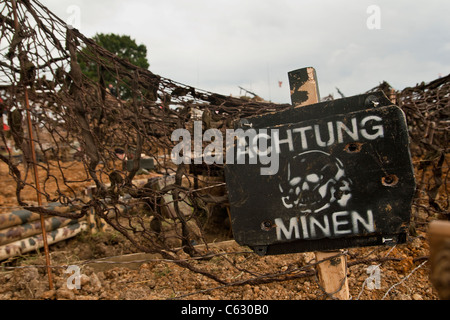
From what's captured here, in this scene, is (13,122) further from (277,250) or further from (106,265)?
(277,250)

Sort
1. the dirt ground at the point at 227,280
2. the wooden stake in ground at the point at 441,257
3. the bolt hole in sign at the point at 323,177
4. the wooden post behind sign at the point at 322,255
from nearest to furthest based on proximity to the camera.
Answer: the wooden stake in ground at the point at 441,257 → the bolt hole in sign at the point at 323,177 → the wooden post behind sign at the point at 322,255 → the dirt ground at the point at 227,280

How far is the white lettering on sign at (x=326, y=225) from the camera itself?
3.70 feet

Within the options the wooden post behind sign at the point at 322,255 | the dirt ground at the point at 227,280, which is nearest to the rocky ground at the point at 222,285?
the dirt ground at the point at 227,280

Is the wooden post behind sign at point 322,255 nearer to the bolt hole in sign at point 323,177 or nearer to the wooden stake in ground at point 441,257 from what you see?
the bolt hole in sign at point 323,177

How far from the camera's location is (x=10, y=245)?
3.46 meters

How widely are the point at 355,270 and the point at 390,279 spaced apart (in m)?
0.27

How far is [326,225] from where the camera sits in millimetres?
1154

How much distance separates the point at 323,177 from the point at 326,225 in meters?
0.17

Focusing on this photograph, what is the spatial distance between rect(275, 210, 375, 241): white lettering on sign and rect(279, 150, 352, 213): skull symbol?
1.5 inches

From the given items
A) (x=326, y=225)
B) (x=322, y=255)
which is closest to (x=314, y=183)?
(x=326, y=225)

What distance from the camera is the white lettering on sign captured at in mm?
1128

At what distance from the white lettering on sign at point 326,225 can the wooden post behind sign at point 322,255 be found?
0.20m

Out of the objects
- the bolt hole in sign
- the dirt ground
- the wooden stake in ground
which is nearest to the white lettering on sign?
the bolt hole in sign
